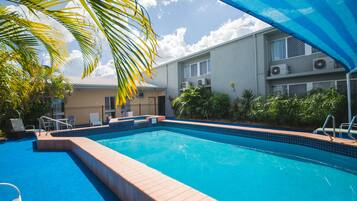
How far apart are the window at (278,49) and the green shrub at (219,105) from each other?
4.02 metres

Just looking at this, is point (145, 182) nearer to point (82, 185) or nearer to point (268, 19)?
point (82, 185)

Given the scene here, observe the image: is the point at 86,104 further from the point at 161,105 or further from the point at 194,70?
the point at 194,70

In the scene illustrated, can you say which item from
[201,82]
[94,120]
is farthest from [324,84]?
[94,120]

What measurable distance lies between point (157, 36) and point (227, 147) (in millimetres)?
6621

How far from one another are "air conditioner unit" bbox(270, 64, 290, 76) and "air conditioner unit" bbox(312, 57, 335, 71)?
1273mm

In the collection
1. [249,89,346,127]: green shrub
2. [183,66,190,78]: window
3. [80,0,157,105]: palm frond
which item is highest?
[183,66,190,78]: window

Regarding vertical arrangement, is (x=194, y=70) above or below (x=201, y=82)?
above

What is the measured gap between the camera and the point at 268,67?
37.4 ft

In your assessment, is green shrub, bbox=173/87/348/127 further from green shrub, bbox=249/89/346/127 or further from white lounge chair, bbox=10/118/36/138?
white lounge chair, bbox=10/118/36/138

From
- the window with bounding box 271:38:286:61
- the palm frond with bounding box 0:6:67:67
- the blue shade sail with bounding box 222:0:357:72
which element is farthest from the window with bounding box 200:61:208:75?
the palm frond with bounding box 0:6:67:67

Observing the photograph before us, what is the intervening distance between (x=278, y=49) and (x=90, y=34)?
1195 centimetres

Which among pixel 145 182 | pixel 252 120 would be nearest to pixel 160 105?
pixel 252 120

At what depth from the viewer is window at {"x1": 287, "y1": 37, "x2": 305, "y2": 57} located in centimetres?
1034

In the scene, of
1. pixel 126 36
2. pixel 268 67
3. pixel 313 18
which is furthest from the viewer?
pixel 268 67
